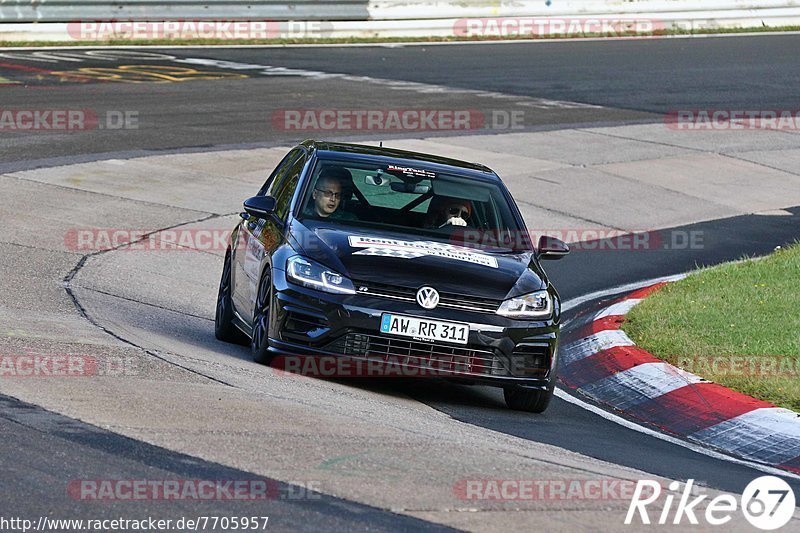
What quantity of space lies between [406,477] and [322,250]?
285 centimetres

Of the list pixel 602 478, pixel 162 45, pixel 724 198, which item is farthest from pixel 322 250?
pixel 162 45

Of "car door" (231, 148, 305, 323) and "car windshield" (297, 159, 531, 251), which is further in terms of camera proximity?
"car door" (231, 148, 305, 323)

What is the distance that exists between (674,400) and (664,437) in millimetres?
663

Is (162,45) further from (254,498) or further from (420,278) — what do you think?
(254,498)

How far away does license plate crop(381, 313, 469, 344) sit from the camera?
828 cm

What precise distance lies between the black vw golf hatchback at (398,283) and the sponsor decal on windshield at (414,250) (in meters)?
0.01

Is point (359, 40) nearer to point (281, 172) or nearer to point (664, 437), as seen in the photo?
point (281, 172)

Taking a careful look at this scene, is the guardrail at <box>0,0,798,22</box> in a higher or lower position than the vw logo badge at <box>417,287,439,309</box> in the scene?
higher

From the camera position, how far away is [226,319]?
10.1 metres

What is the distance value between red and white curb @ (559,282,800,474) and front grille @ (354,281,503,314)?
131cm

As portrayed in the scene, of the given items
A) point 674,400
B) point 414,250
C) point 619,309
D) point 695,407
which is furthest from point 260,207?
point 619,309

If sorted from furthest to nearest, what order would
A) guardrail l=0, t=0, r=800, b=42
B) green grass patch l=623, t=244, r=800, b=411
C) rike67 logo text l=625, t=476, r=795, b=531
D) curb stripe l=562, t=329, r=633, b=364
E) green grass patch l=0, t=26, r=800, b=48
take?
green grass patch l=0, t=26, r=800, b=48 → guardrail l=0, t=0, r=800, b=42 → curb stripe l=562, t=329, r=633, b=364 → green grass patch l=623, t=244, r=800, b=411 → rike67 logo text l=625, t=476, r=795, b=531

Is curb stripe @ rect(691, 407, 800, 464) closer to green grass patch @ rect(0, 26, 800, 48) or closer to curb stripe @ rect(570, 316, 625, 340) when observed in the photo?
curb stripe @ rect(570, 316, 625, 340)

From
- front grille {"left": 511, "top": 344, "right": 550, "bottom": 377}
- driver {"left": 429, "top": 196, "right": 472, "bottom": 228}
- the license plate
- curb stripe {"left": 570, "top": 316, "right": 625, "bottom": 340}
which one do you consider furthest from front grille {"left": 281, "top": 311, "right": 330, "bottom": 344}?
curb stripe {"left": 570, "top": 316, "right": 625, "bottom": 340}
